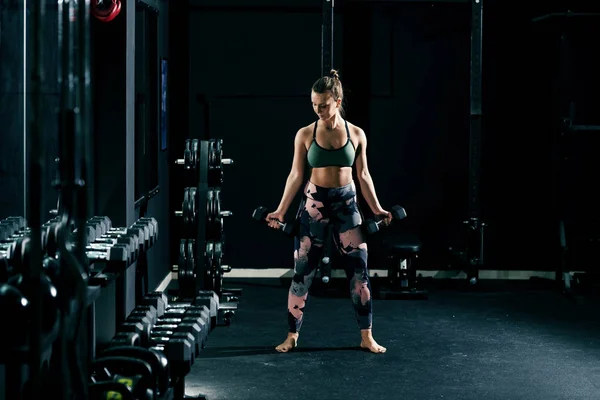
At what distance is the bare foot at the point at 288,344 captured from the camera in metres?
5.79

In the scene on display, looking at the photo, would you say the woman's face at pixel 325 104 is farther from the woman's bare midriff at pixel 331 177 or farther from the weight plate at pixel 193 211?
the weight plate at pixel 193 211

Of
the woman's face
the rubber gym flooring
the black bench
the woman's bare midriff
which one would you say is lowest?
the rubber gym flooring

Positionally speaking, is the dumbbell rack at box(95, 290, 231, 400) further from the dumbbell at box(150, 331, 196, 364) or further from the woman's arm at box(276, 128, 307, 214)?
the woman's arm at box(276, 128, 307, 214)

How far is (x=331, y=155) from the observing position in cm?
566

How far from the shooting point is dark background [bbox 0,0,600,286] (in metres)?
8.31

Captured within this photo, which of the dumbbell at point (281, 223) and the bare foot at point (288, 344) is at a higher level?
the dumbbell at point (281, 223)

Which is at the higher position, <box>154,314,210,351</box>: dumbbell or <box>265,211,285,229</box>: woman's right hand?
<box>265,211,285,229</box>: woman's right hand

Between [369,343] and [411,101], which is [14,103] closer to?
[369,343]

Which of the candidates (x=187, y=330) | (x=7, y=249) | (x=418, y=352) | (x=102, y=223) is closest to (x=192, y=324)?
(x=187, y=330)

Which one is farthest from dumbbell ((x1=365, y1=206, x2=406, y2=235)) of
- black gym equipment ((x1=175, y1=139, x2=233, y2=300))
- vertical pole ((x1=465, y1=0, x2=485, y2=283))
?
vertical pole ((x1=465, y1=0, x2=485, y2=283))

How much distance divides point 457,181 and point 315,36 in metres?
1.70

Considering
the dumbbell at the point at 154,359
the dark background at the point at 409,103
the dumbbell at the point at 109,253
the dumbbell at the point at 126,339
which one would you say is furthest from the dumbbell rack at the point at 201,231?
the dumbbell at the point at 154,359

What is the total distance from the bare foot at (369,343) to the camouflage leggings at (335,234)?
6.1 inches

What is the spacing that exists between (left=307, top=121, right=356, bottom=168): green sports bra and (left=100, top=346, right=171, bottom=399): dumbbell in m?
2.23
